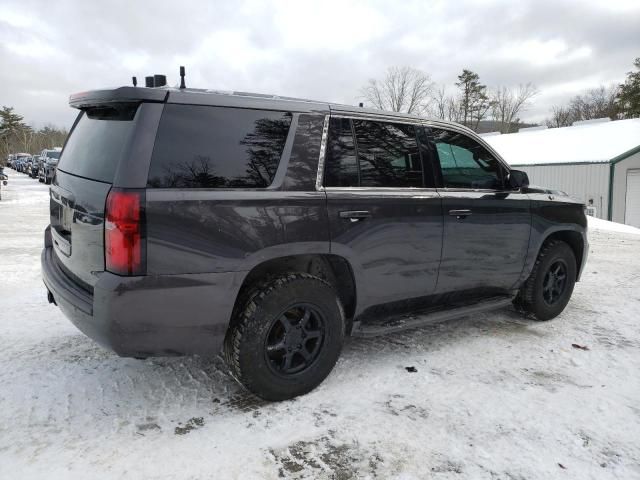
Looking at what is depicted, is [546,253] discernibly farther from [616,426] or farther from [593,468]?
[593,468]

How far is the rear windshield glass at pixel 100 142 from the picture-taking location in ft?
9.09

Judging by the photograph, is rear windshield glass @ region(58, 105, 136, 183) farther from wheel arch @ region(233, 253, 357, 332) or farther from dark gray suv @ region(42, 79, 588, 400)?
wheel arch @ region(233, 253, 357, 332)

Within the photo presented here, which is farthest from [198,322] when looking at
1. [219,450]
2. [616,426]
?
[616,426]

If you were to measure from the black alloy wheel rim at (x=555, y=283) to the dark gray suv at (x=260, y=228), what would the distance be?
3.21 feet

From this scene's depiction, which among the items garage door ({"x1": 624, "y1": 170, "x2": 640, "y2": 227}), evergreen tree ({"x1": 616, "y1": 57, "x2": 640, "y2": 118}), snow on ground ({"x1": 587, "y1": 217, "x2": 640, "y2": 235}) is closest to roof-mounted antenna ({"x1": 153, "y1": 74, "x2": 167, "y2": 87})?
snow on ground ({"x1": 587, "y1": 217, "x2": 640, "y2": 235})

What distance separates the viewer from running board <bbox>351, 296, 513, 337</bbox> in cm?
350

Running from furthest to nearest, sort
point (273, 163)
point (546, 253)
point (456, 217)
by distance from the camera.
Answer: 1. point (546, 253)
2. point (456, 217)
3. point (273, 163)

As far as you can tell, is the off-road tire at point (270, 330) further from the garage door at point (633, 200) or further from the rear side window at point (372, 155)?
the garage door at point (633, 200)

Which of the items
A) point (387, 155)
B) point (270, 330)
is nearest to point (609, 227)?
point (387, 155)

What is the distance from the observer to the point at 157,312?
8.73 ft

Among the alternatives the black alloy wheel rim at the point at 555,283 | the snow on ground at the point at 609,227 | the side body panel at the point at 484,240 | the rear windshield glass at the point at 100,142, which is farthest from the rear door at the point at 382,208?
the snow on ground at the point at 609,227

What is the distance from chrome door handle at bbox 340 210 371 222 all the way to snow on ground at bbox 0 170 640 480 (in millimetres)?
1133

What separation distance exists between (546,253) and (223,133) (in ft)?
11.0

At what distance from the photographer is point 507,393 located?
10.9ft
